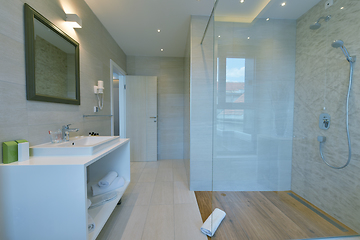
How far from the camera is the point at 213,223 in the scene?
4.23ft

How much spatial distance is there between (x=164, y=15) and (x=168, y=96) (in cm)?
171

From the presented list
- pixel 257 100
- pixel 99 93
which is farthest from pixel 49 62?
pixel 257 100

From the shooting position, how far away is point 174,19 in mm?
2156

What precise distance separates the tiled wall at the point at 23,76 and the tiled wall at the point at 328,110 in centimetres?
200

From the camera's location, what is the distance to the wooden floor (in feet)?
3.67

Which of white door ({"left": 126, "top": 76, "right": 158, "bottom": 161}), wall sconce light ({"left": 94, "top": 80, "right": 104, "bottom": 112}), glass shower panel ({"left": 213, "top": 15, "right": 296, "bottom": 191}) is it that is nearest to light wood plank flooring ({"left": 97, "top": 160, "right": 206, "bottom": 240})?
glass shower panel ({"left": 213, "top": 15, "right": 296, "bottom": 191})

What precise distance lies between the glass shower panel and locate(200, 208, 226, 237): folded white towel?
0.85 feet

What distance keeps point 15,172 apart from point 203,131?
5.92 ft

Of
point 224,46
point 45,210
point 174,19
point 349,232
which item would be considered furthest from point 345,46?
point 45,210

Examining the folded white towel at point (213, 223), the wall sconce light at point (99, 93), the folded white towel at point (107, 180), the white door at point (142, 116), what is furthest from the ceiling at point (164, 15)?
the folded white towel at point (107, 180)

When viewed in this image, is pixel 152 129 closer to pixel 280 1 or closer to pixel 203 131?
pixel 203 131

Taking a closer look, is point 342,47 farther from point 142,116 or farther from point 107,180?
point 142,116

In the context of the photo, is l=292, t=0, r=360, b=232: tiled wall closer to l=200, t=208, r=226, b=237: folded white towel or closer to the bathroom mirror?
l=200, t=208, r=226, b=237: folded white towel

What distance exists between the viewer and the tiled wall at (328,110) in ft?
3.68
